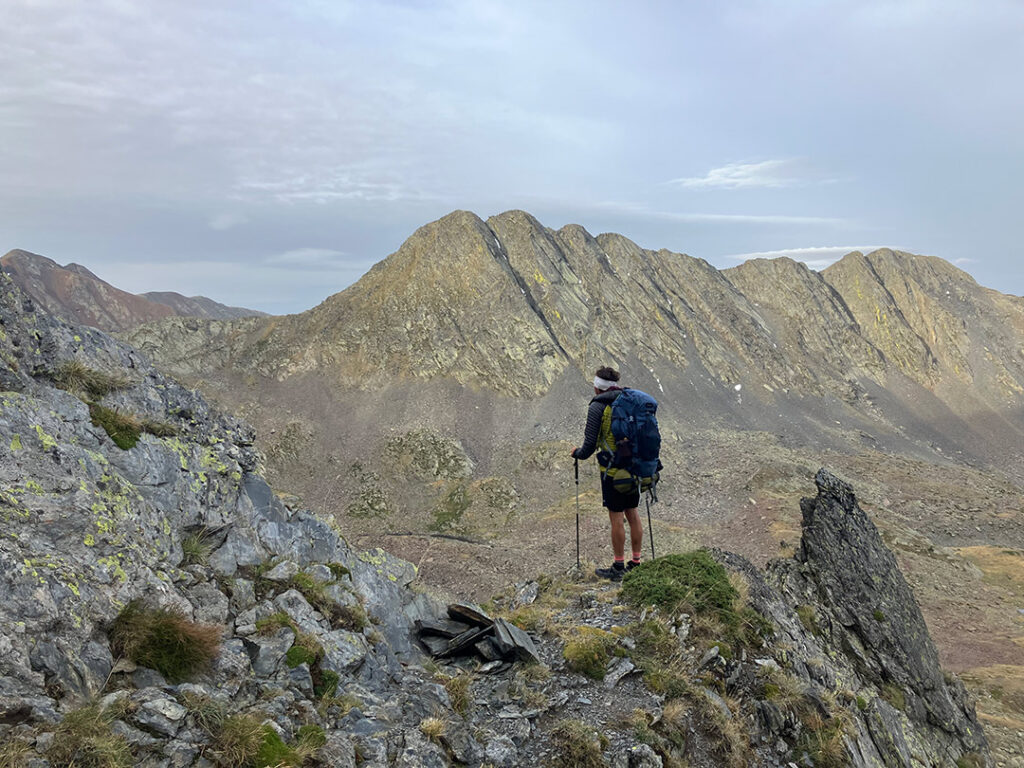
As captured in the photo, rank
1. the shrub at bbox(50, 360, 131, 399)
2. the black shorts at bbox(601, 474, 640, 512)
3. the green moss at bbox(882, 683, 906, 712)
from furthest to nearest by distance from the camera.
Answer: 1. the green moss at bbox(882, 683, 906, 712)
2. the black shorts at bbox(601, 474, 640, 512)
3. the shrub at bbox(50, 360, 131, 399)

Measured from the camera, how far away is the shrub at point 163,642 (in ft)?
15.7

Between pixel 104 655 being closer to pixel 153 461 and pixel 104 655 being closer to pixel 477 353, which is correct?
pixel 153 461

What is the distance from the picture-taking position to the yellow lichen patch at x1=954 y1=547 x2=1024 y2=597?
28797mm

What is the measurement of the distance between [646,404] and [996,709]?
1839cm

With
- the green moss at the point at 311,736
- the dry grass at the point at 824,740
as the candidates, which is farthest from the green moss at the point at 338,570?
the dry grass at the point at 824,740

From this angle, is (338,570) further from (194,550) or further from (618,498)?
(618,498)

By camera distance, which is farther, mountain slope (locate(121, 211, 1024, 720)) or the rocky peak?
mountain slope (locate(121, 211, 1024, 720))

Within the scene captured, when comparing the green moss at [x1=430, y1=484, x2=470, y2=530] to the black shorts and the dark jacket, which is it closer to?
the black shorts

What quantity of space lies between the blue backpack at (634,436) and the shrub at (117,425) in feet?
23.9

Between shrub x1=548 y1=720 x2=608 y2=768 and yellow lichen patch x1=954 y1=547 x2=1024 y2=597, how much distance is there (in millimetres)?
34917

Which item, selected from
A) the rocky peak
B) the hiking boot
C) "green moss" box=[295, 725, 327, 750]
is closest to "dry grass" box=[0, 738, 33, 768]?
"green moss" box=[295, 725, 327, 750]

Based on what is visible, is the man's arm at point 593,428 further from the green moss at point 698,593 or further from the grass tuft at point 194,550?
Answer: the grass tuft at point 194,550

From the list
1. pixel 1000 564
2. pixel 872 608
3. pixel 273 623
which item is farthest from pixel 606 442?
pixel 1000 564

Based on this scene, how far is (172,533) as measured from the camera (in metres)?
6.59
